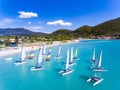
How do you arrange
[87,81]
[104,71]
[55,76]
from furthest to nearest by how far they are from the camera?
[104,71]
[55,76]
[87,81]

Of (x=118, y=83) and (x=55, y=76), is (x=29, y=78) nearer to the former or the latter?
(x=55, y=76)

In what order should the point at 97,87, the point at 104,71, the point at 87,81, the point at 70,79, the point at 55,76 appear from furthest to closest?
the point at 104,71 → the point at 55,76 → the point at 70,79 → the point at 87,81 → the point at 97,87

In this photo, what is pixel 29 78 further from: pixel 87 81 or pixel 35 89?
pixel 87 81

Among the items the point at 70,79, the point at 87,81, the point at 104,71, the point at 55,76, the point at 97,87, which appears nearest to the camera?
the point at 97,87

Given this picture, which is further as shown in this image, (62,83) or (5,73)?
(5,73)

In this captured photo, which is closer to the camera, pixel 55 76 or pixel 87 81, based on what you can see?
pixel 87 81

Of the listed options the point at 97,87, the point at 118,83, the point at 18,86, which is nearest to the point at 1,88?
the point at 18,86

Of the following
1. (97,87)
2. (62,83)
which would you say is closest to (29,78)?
(62,83)

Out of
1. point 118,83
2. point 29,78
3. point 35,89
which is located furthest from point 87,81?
point 29,78

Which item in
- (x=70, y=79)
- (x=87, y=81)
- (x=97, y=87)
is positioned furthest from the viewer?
(x=70, y=79)
